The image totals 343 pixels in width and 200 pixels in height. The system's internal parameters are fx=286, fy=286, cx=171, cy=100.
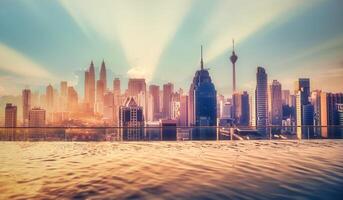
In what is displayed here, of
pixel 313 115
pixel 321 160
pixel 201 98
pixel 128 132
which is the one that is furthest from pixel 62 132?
pixel 201 98

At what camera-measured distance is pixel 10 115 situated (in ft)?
155

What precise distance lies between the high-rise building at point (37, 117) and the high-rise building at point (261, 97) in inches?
4093

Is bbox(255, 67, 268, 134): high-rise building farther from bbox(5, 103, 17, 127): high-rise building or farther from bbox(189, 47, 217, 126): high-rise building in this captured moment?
bbox(5, 103, 17, 127): high-rise building

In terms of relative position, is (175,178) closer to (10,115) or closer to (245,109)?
(10,115)

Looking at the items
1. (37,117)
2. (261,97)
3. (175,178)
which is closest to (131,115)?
(37,117)

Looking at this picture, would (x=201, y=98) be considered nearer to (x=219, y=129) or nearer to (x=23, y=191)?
(x=219, y=129)

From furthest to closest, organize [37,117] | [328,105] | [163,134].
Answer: [328,105] → [37,117] → [163,134]

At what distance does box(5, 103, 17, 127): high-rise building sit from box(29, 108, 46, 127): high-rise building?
246 inches

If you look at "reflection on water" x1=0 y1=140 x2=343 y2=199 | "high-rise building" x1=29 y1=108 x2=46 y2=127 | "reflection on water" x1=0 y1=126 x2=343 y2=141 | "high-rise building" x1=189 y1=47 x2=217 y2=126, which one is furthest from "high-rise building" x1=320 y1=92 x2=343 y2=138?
"reflection on water" x1=0 y1=140 x2=343 y2=199

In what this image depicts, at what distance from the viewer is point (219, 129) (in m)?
17.7

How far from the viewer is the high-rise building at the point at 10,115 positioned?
4641 centimetres

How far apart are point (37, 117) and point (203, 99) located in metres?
105

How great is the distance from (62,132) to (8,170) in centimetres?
938

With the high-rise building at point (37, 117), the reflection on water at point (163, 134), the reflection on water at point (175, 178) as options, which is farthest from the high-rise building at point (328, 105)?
the reflection on water at point (175, 178)
